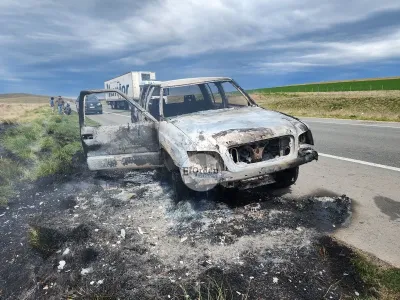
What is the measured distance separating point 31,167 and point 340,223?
22.2 feet

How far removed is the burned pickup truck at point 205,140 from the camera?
375 cm

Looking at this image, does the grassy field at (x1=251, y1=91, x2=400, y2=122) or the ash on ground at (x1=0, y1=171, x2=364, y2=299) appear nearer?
the ash on ground at (x1=0, y1=171, x2=364, y2=299)

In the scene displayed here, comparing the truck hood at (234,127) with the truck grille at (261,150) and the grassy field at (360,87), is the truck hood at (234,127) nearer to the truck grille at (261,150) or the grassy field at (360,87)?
the truck grille at (261,150)

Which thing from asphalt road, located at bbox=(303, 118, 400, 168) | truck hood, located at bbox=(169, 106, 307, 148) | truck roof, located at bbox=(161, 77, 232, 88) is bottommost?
asphalt road, located at bbox=(303, 118, 400, 168)

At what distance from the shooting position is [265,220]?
12.9ft

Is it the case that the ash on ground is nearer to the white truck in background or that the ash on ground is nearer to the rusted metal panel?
the rusted metal panel

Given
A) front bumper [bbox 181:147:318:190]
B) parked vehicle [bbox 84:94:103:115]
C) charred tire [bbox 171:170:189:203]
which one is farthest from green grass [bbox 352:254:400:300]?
parked vehicle [bbox 84:94:103:115]

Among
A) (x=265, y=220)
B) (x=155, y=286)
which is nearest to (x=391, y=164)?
(x=265, y=220)

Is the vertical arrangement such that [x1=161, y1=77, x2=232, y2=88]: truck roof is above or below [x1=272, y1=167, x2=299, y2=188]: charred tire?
above

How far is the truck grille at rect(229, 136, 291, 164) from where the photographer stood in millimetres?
3889

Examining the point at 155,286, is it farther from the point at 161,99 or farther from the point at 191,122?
the point at 161,99

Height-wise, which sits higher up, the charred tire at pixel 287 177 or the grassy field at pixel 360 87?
the grassy field at pixel 360 87

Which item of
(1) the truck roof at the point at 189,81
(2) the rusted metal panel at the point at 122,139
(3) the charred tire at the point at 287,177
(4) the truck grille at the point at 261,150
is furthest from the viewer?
(1) the truck roof at the point at 189,81

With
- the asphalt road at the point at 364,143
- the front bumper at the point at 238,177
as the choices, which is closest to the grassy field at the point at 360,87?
the asphalt road at the point at 364,143
